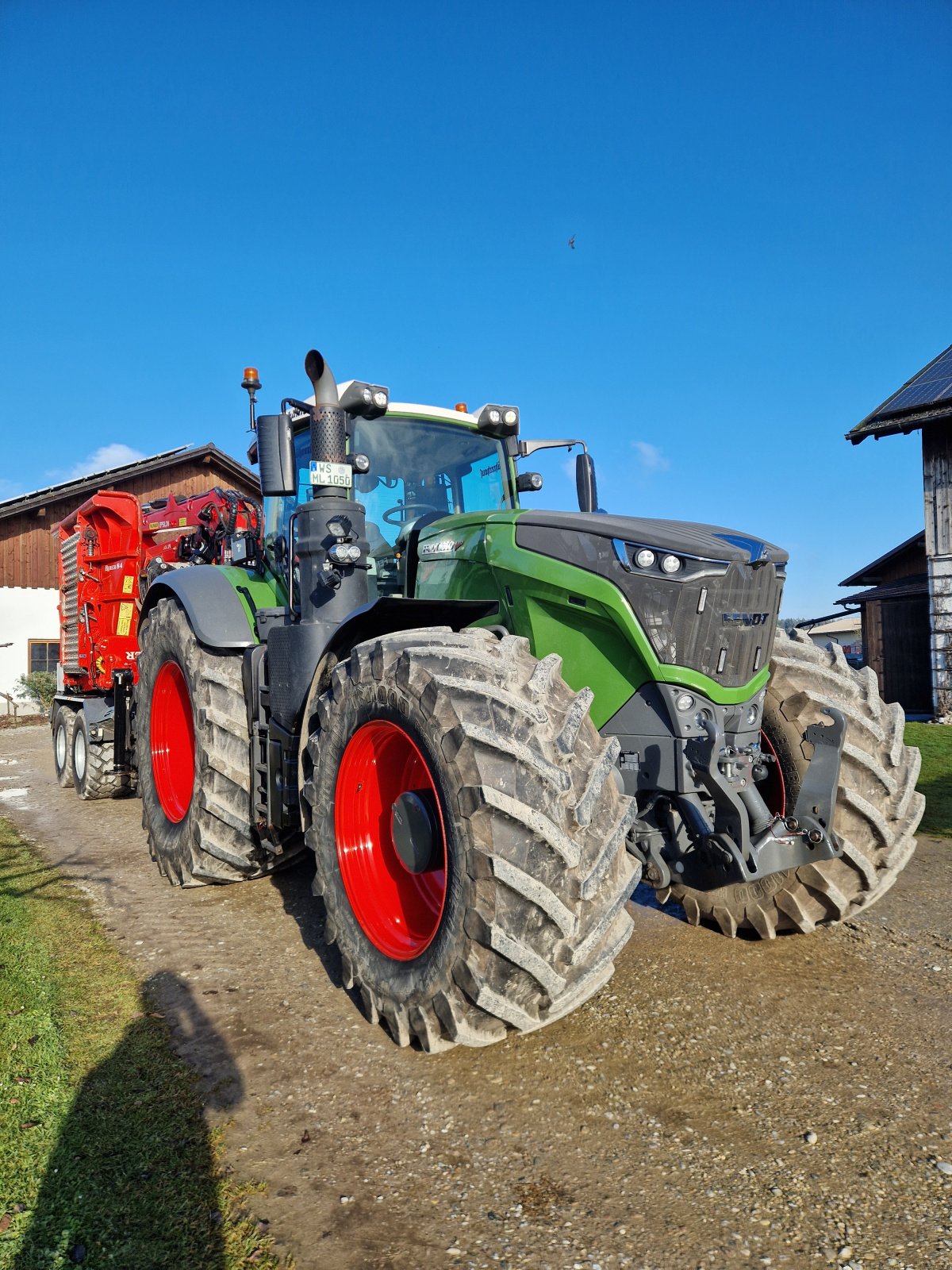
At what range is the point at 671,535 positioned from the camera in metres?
3.03

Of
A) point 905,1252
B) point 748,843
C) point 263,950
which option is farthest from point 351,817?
point 905,1252

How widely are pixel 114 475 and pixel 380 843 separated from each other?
63.0ft

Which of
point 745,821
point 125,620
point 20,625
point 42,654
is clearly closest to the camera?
point 745,821

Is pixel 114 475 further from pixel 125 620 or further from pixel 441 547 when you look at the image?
pixel 441 547

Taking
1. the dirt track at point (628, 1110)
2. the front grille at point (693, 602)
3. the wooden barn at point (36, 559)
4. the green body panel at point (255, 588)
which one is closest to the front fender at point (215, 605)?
the green body panel at point (255, 588)

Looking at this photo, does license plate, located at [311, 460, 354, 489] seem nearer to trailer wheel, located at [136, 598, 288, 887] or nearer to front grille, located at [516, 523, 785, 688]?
front grille, located at [516, 523, 785, 688]

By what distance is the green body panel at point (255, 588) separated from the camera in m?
4.87

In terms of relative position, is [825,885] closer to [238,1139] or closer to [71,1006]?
[238,1139]

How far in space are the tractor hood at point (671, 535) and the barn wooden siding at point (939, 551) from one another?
35.1ft

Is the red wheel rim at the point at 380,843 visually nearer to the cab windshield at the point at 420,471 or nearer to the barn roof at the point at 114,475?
the cab windshield at the point at 420,471

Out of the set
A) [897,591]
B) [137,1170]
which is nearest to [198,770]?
[137,1170]

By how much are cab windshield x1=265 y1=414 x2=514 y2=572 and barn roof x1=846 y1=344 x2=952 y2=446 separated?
975 centimetres

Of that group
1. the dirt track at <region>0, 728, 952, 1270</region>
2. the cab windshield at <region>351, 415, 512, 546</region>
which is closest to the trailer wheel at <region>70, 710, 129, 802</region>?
the dirt track at <region>0, 728, 952, 1270</region>

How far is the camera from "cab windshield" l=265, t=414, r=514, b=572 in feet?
14.2
